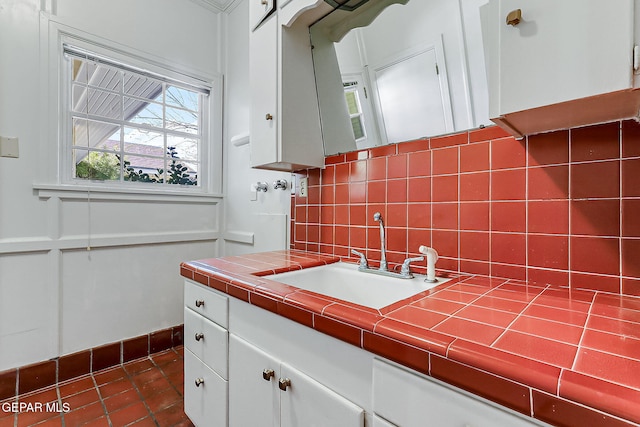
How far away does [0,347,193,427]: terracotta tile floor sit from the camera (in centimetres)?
145

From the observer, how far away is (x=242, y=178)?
7.57 feet

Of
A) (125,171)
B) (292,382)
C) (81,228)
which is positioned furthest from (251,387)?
(125,171)

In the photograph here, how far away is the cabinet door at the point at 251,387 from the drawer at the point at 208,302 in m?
0.09

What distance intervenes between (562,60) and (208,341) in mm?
1394

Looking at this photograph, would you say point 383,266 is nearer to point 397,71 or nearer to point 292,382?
point 292,382

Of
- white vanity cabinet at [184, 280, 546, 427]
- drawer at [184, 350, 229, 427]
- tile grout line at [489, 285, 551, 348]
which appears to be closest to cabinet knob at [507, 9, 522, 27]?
tile grout line at [489, 285, 551, 348]

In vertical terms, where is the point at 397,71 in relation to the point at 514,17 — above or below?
above

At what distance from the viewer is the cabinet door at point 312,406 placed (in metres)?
0.67

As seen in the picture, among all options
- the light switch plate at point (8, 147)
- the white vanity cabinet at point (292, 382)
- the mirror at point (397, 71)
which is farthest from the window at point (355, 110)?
the light switch plate at point (8, 147)

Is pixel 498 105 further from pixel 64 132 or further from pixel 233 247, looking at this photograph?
pixel 64 132

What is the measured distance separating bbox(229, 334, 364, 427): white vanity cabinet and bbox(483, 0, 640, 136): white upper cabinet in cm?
79

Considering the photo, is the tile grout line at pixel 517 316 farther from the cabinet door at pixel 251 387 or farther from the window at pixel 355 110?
the window at pixel 355 110

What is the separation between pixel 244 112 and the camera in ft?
7.51

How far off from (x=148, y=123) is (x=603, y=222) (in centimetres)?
259
